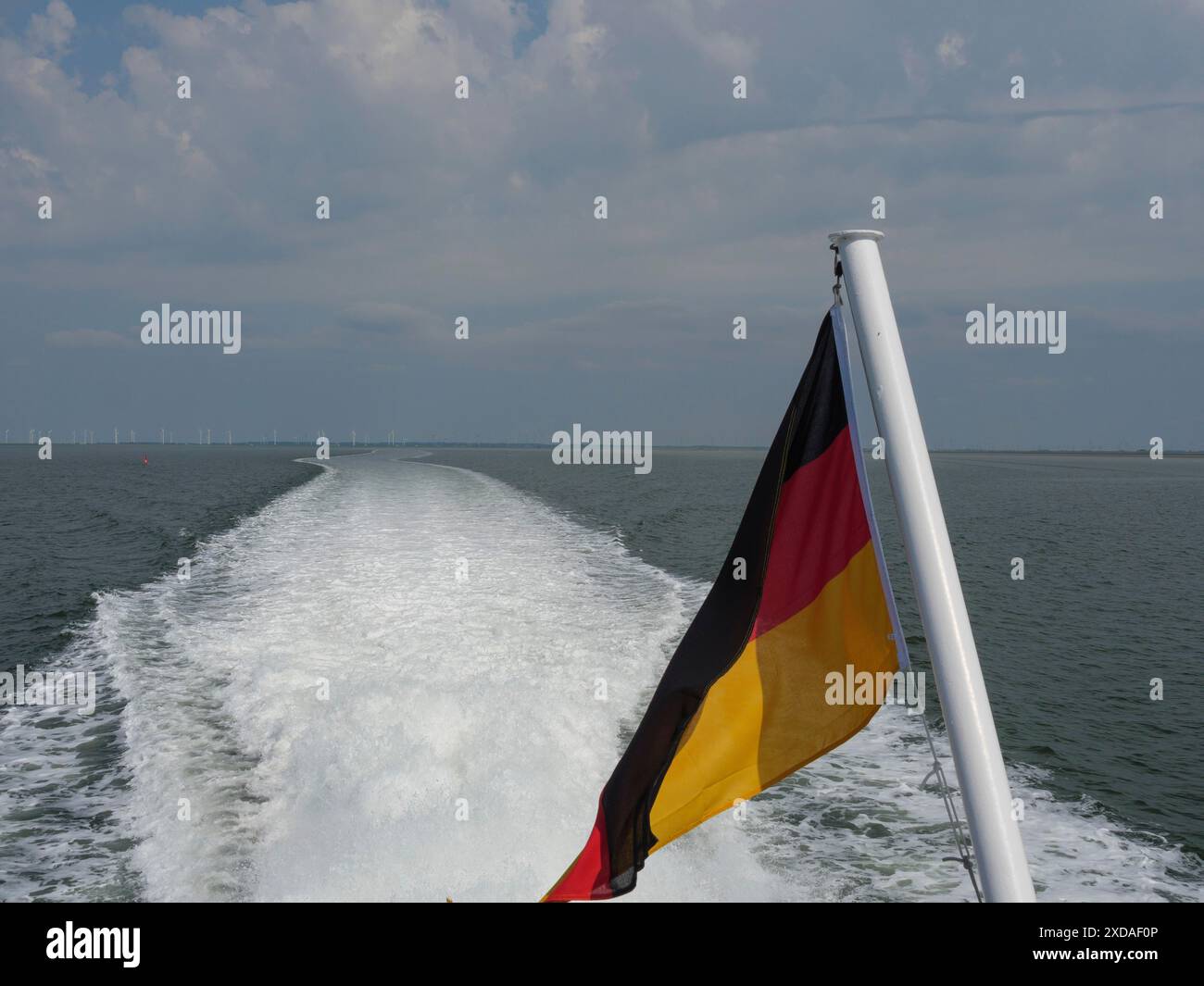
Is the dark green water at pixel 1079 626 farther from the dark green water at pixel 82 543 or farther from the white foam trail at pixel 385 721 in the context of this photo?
the dark green water at pixel 82 543

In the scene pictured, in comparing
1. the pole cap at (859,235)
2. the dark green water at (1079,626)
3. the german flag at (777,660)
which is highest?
the pole cap at (859,235)

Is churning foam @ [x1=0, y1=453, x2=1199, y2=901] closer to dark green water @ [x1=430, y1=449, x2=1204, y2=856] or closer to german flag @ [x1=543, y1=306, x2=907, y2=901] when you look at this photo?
dark green water @ [x1=430, y1=449, x2=1204, y2=856]

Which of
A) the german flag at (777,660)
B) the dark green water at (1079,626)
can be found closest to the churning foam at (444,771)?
the dark green water at (1079,626)

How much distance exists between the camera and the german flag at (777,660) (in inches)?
142

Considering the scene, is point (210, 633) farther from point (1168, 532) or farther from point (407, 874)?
point (1168, 532)

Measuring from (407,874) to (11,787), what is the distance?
5110mm

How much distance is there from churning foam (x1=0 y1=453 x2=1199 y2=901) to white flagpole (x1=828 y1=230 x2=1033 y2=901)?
16.8 ft

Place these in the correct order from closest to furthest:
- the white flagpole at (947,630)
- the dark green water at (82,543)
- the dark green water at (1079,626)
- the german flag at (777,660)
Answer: the white flagpole at (947,630) → the german flag at (777,660) → the dark green water at (1079,626) → the dark green water at (82,543)

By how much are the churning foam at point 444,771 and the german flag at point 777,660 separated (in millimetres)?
3690

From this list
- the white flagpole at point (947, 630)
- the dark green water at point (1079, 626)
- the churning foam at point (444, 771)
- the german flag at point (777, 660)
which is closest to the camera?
the white flagpole at point (947, 630)

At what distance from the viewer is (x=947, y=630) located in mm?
2436

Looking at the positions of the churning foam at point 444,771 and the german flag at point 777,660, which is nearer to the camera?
the german flag at point 777,660

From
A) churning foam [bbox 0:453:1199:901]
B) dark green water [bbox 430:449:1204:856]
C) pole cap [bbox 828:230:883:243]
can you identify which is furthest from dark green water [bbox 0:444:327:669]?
pole cap [bbox 828:230:883:243]
